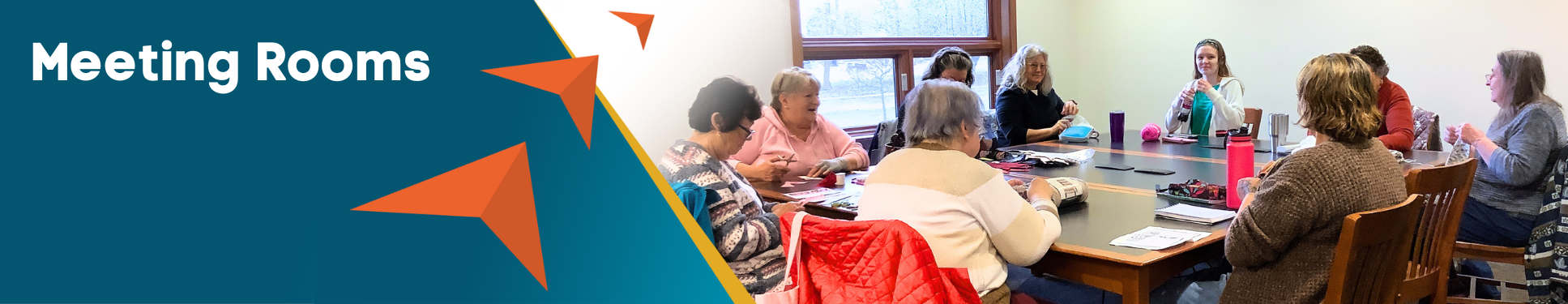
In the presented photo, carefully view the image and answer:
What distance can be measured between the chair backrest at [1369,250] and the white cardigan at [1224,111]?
6.93 feet

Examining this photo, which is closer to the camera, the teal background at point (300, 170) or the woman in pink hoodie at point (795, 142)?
the teal background at point (300, 170)

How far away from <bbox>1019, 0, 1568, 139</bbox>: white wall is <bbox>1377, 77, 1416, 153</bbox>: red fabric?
1.24 metres

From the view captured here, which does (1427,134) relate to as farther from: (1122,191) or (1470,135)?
(1122,191)

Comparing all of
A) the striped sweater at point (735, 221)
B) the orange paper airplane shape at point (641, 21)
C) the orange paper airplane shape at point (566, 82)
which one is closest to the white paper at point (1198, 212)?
the striped sweater at point (735, 221)

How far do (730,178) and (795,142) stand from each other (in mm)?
1159

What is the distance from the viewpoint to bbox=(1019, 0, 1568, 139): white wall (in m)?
4.12

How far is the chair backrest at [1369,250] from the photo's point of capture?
1691 millimetres

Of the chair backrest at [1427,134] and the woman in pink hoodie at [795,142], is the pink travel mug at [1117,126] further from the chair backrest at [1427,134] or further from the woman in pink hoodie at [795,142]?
the woman in pink hoodie at [795,142]

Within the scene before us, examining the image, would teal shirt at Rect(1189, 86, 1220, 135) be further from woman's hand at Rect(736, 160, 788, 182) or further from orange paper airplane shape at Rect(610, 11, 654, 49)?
orange paper airplane shape at Rect(610, 11, 654, 49)

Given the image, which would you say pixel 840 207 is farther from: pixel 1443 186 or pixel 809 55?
pixel 809 55

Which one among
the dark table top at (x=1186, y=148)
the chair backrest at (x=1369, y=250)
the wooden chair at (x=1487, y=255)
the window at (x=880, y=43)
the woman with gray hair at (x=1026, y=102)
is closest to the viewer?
the chair backrest at (x=1369, y=250)

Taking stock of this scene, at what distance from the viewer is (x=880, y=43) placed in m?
4.96

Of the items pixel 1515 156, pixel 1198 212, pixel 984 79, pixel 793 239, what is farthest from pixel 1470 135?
pixel 984 79

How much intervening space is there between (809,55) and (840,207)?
7.78 feet
